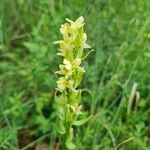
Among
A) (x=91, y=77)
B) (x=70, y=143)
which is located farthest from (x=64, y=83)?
(x=91, y=77)

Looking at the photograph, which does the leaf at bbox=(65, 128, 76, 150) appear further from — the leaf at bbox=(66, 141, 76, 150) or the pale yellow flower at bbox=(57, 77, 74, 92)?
the pale yellow flower at bbox=(57, 77, 74, 92)

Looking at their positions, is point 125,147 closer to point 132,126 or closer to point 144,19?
point 132,126

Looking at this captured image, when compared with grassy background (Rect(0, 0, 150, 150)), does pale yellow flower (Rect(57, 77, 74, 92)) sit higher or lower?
higher

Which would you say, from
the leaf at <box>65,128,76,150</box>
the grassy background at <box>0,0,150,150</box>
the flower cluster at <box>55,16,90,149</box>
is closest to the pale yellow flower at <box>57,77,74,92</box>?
the flower cluster at <box>55,16,90,149</box>

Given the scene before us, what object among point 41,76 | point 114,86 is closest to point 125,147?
point 114,86

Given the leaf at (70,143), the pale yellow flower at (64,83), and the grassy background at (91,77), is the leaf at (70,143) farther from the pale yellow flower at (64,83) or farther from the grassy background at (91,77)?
the grassy background at (91,77)

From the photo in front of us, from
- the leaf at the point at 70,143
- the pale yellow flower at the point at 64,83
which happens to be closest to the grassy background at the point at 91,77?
the leaf at the point at 70,143
